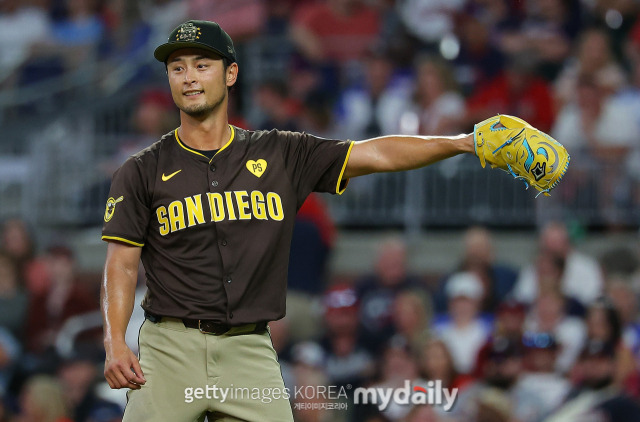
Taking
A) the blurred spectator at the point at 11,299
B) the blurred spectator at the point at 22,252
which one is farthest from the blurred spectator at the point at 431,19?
the blurred spectator at the point at 11,299

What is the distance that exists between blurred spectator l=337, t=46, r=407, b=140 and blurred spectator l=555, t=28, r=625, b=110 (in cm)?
130

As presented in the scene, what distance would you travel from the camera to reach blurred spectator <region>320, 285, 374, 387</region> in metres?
6.88

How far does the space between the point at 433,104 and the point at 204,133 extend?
4.75 m

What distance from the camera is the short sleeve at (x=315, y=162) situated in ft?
13.2

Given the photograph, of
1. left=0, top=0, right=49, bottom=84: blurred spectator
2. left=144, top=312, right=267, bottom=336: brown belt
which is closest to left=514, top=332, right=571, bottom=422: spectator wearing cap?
left=144, top=312, right=267, bottom=336: brown belt

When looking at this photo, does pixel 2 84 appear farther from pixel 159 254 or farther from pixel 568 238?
pixel 159 254

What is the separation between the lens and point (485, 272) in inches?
295

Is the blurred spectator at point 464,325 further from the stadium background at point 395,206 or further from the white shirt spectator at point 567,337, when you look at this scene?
the white shirt spectator at point 567,337

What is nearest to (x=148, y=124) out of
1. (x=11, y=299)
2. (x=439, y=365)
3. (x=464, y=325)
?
(x=11, y=299)

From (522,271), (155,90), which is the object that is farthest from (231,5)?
(522,271)

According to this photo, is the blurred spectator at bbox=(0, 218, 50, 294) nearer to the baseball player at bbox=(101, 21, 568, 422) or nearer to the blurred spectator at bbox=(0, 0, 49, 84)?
the blurred spectator at bbox=(0, 0, 49, 84)

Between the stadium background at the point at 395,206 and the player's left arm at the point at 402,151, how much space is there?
2.36m

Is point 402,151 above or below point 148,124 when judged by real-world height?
below

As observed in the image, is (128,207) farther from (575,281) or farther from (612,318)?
(575,281)
